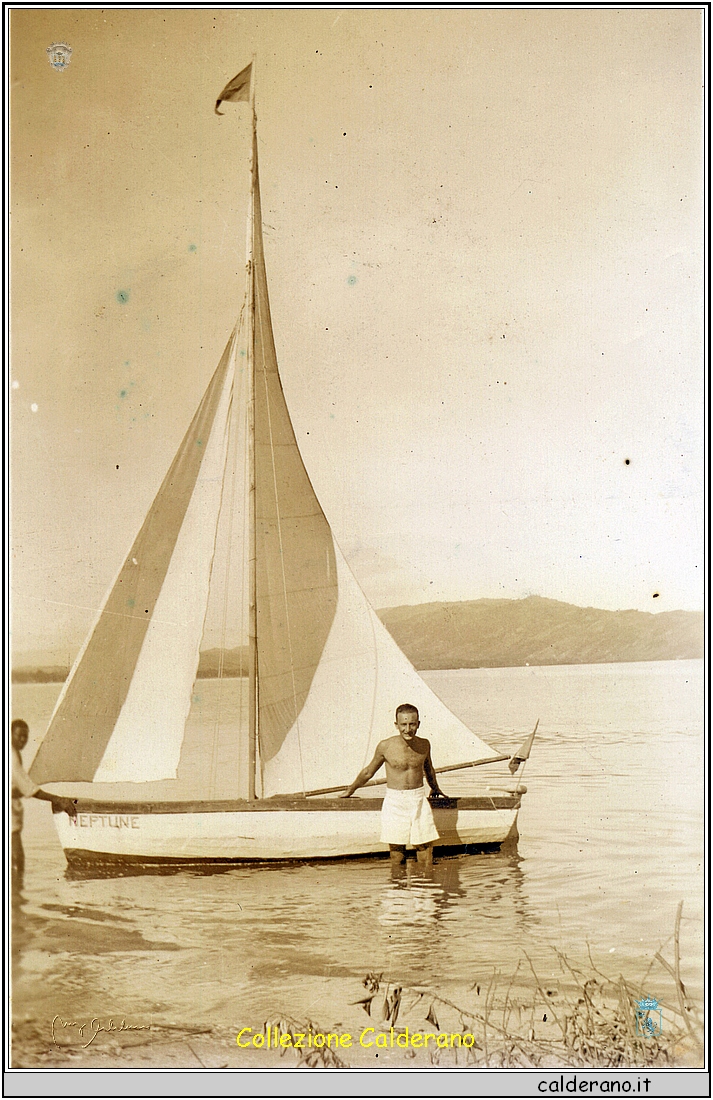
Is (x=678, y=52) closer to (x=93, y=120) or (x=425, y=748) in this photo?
(x=93, y=120)

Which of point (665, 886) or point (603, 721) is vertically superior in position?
point (603, 721)

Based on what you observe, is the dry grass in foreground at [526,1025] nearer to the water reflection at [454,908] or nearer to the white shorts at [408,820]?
the water reflection at [454,908]

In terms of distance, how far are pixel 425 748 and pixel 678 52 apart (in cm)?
259

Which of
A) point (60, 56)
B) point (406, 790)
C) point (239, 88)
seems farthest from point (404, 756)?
point (60, 56)

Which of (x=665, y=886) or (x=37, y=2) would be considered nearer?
(x=665, y=886)

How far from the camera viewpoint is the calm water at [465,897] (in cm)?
290

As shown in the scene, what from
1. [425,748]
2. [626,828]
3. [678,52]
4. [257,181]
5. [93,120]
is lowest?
[626,828]

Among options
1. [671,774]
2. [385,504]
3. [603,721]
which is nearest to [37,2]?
[385,504]

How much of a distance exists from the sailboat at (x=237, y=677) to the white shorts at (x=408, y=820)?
108mm

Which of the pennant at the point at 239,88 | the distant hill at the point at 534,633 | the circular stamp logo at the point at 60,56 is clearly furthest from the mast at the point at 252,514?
the circular stamp logo at the point at 60,56

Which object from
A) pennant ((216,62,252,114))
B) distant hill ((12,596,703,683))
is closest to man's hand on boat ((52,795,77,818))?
distant hill ((12,596,703,683))

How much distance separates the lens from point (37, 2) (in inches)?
128
